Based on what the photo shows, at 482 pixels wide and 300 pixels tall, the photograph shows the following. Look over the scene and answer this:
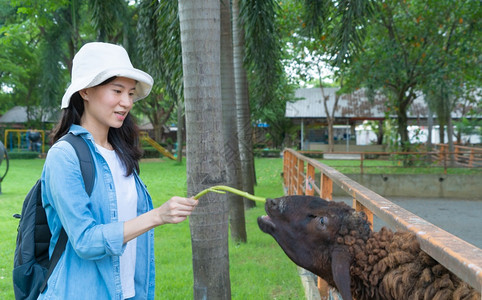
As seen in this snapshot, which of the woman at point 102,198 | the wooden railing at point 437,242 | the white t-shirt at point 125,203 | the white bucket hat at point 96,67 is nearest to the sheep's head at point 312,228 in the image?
the wooden railing at point 437,242

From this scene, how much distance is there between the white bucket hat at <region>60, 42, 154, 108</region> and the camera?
212 cm

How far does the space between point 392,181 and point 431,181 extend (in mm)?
1325

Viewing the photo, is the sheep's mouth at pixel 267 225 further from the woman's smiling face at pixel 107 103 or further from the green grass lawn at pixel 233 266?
the green grass lawn at pixel 233 266

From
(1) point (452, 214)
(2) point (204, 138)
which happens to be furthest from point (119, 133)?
(1) point (452, 214)

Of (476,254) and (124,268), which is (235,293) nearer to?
(124,268)

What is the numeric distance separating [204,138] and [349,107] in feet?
106

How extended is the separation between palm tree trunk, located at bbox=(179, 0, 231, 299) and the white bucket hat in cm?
134

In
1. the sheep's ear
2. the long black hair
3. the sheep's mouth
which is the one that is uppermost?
the long black hair

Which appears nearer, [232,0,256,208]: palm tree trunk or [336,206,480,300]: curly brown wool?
[336,206,480,300]: curly brown wool

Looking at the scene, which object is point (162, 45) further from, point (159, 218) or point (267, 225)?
point (159, 218)

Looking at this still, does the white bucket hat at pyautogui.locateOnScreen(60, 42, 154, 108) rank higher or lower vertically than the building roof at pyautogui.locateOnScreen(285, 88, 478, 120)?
lower

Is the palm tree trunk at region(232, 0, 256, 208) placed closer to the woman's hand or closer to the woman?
the woman

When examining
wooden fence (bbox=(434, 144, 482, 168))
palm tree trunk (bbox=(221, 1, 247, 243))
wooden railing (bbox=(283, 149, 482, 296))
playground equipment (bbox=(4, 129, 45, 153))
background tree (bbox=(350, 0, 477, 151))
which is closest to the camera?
wooden railing (bbox=(283, 149, 482, 296))

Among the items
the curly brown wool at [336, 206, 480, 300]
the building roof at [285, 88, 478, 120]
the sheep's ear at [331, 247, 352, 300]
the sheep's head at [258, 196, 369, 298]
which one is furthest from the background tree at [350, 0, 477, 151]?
the sheep's ear at [331, 247, 352, 300]
